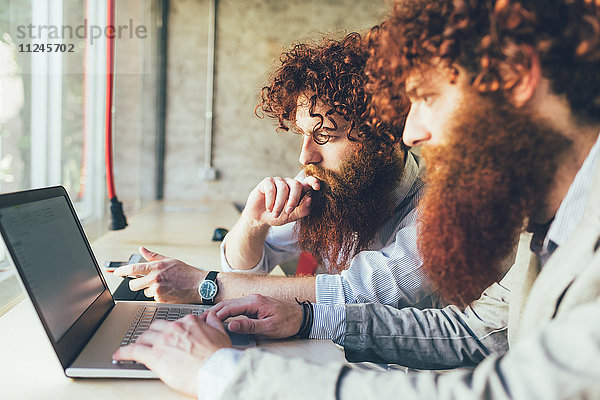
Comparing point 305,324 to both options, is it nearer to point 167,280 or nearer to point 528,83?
point 167,280

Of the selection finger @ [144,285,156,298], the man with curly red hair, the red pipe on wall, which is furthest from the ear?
the red pipe on wall

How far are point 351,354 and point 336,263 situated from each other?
20.3 inches

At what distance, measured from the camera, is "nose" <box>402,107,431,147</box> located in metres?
0.96

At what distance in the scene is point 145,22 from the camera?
124 inches

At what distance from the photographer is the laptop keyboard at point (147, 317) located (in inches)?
37.2

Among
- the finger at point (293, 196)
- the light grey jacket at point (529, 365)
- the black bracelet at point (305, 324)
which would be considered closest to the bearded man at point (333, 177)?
the finger at point (293, 196)

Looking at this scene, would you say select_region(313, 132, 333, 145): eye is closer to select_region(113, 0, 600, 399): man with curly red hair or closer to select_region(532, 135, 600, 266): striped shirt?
select_region(113, 0, 600, 399): man with curly red hair

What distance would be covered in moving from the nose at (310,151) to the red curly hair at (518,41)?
0.68 metres

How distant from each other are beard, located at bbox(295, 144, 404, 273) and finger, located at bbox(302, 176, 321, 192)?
1 centimetres

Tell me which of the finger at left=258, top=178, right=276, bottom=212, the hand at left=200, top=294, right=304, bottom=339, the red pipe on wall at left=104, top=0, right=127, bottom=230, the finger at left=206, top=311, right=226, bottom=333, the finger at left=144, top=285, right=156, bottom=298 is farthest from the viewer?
the red pipe on wall at left=104, top=0, right=127, bottom=230

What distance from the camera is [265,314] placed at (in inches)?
40.1

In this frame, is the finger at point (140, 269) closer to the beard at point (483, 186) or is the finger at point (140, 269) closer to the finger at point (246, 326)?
the finger at point (246, 326)

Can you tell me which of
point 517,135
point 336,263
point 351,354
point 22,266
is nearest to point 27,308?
point 22,266

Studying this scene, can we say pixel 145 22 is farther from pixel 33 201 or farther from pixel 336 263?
pixel 33 201
